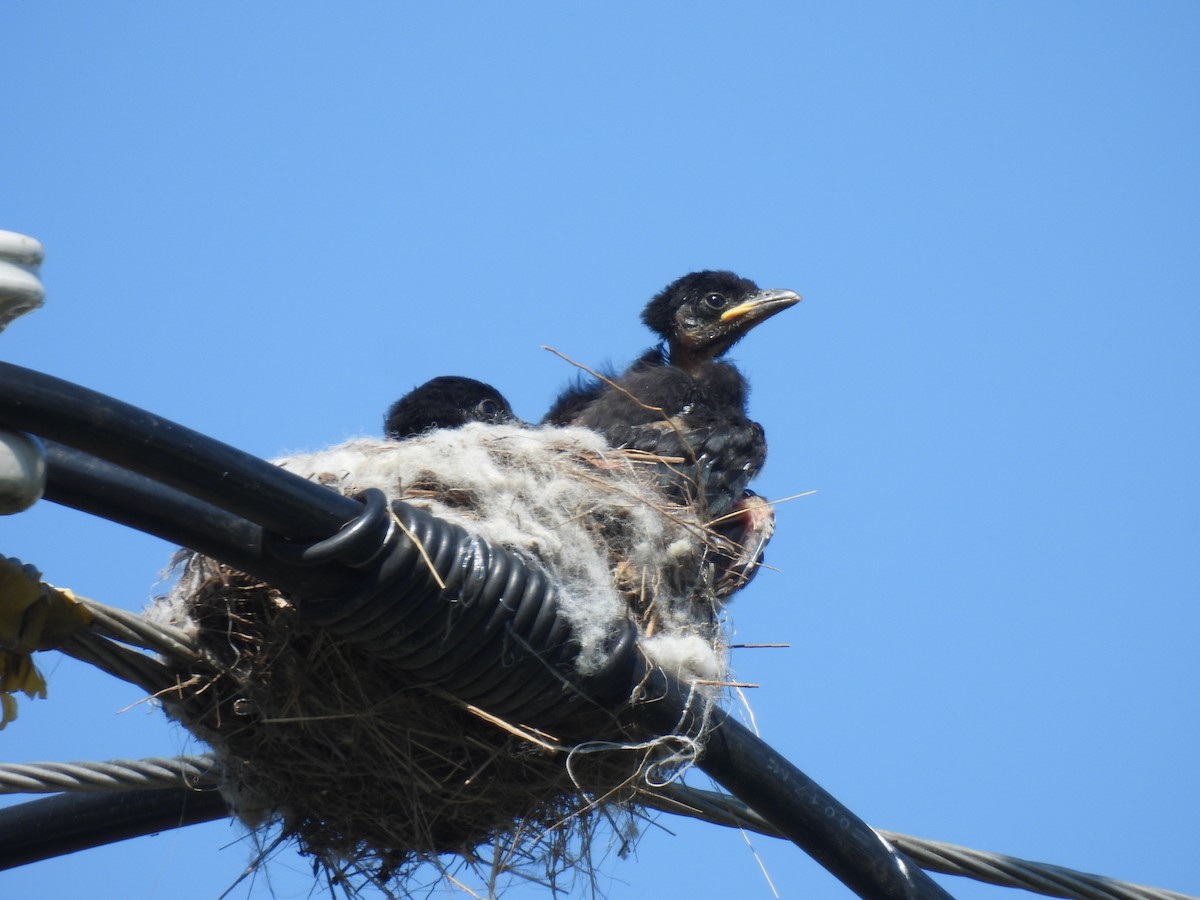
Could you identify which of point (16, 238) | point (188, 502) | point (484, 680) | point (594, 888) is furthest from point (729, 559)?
point (16, 238)

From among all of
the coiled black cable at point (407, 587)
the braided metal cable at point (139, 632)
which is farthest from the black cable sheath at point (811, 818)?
the braided metal cable at point (139, 632)

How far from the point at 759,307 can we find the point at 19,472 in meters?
4.76

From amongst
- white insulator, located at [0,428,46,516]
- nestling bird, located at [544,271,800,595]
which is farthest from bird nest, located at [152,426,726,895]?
white insulator, located at [0,428,46,516]

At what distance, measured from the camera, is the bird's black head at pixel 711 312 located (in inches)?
272

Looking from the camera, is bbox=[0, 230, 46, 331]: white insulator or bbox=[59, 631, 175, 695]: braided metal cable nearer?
bbox=[0, 230, 46, 331]: white insulator

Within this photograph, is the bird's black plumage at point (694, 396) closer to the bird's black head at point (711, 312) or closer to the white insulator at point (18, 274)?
the bird's black head at point (711, 312)

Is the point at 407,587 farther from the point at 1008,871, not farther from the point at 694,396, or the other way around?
the point at 694,396

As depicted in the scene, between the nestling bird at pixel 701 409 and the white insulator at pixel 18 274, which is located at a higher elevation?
the nestling bird at pixel 701 409

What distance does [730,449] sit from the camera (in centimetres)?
585

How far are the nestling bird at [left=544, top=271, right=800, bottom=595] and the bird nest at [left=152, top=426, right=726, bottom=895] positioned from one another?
57 cm

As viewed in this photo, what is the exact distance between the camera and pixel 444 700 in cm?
396

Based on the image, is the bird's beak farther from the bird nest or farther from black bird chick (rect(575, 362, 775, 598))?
the bird nest

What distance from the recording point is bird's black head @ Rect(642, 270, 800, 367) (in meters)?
6.90

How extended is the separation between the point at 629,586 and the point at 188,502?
1.79m
